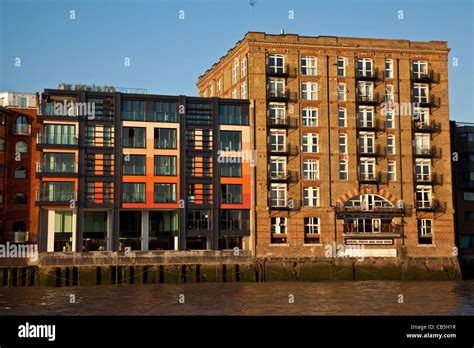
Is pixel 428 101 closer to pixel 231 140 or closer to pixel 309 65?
pixel 309 65

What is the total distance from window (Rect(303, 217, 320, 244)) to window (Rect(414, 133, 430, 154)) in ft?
51.0

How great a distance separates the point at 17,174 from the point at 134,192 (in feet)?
50.9

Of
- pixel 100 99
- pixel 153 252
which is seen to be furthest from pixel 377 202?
pixel 100 99

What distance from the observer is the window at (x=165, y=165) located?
7300 centimetres

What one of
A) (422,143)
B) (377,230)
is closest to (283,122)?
(377,230)

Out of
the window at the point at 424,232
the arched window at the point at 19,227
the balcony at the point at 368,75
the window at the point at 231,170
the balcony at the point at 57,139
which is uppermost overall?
the balcony at the point at 368,75

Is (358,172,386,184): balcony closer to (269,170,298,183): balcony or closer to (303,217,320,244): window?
(303,217,320,244): window

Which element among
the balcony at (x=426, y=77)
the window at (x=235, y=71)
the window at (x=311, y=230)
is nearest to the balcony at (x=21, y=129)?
the window at (x=235, y=71)

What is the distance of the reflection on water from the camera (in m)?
42.5

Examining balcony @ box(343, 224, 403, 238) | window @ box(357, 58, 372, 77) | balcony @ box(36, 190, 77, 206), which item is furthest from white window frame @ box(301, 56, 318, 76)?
balcony @ box(36, 190, 77, 206)

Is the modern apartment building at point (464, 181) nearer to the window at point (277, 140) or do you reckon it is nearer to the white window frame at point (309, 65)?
the white window frame at point (309, 65)

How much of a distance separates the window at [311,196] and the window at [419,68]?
1929cm

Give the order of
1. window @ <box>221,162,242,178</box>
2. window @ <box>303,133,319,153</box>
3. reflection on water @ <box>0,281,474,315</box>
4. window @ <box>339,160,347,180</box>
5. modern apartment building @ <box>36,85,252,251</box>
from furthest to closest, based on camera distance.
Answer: window @ <box>339,160,347,180</box> → window @ <box>303,133,319,153</box> → window @ <box>221,162,242,178</box> → modern apartment building @ <box>36,85,252,251</box> → reflection on water @ <box>0,281,474,315</box>

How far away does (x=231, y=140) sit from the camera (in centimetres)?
7544
